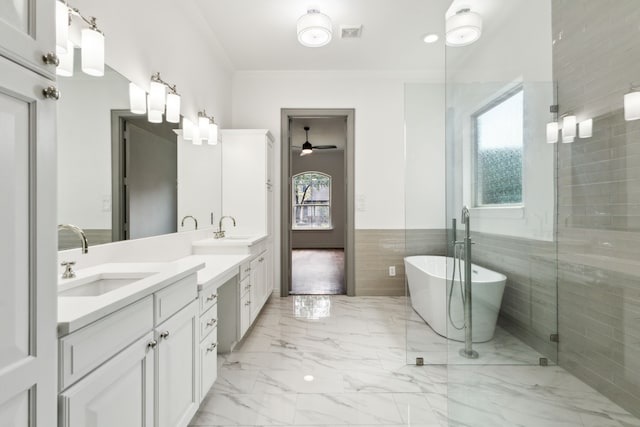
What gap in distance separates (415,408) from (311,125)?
5.42m

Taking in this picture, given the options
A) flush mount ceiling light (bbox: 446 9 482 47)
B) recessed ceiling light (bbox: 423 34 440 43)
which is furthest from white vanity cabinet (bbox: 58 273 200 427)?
recessed ceiling light (bbox: 423 34 440 43)

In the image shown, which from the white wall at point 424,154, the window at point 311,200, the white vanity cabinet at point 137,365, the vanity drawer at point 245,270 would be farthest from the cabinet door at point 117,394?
the window at point 311,200

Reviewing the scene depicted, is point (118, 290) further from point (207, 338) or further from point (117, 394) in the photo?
point (207, 338)

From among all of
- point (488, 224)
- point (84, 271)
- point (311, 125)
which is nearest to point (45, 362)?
point (84, 271)

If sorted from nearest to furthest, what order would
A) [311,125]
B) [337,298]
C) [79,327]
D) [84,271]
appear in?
[79,327]
[84,271]
[337,298]
[311,125]

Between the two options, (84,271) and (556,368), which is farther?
(84,271)

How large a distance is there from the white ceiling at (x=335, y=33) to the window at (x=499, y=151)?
5.22ft

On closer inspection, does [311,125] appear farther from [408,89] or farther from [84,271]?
[84,271]

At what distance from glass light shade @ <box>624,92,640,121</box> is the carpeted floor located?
3.50 metres

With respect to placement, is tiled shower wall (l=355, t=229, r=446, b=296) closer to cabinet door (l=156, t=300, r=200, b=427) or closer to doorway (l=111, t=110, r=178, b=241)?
doorway (l=111, t=110, r=178, b=241)

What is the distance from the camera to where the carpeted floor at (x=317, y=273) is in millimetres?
4414

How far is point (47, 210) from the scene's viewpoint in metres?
0.74

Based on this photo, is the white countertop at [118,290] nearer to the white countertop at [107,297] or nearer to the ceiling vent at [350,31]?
the white countertop at [107,297]

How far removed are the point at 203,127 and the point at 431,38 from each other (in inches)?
97.6
